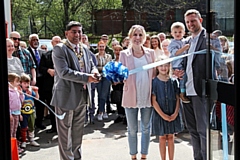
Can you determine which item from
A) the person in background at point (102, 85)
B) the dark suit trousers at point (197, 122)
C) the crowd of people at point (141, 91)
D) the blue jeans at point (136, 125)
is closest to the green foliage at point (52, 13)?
the person in background at point (102, 85)

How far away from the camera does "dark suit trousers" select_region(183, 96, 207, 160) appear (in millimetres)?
3279

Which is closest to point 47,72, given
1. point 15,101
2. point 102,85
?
point 102,85

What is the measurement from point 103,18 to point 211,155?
6278 mm

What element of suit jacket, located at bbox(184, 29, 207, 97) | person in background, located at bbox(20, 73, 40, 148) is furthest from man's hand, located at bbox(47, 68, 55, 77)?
suit jacket, located at bbox(184, 29, 207, 97)

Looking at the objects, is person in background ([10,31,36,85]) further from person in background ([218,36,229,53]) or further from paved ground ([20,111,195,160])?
person in background ([218,36,229,53])

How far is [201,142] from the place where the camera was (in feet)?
10.9

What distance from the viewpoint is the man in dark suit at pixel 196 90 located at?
3256 mm

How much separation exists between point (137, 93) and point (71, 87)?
69 centimetres

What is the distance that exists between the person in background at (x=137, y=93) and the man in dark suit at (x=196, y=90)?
424mm

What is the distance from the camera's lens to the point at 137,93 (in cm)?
373

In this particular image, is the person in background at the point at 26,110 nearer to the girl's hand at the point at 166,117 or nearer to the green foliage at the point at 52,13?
the girl's hand at the point at 166,117

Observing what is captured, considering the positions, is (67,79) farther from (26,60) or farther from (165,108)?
(26,60)

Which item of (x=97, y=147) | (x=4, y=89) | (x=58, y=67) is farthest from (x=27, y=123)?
(x=4, y=89)

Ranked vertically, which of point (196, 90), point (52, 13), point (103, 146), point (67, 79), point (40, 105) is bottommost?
point (103, 146)
